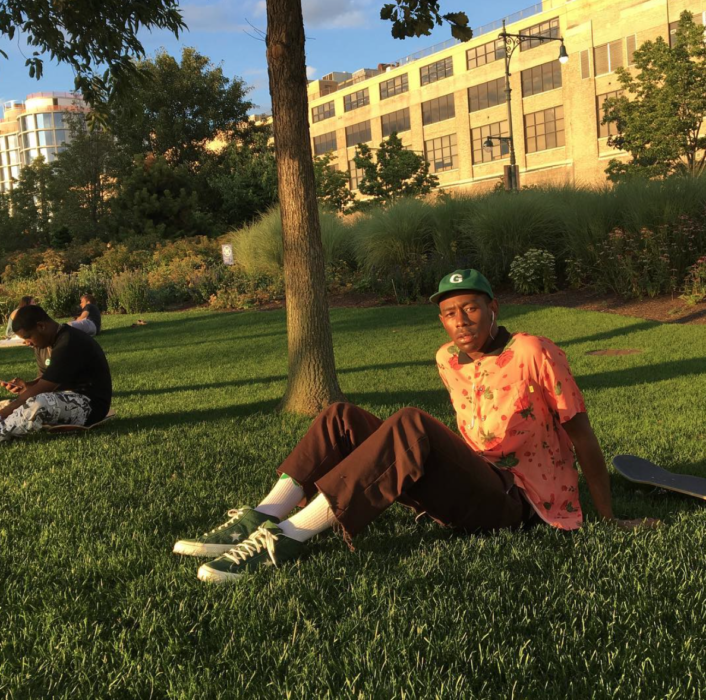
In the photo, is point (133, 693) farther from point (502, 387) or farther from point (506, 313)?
point (506, 313)

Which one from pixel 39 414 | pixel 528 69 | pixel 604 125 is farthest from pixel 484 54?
pixel 39 414

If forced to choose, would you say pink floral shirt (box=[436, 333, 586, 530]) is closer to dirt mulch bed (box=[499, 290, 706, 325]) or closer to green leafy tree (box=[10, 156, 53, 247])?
dirt mulch bed (box=[499, 290, 706, 325])

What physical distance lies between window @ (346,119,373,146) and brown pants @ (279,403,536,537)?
6926 centimetres

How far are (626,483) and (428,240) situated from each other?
46.0 feet

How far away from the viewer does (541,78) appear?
54.0 m

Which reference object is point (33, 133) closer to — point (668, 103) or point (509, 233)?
point (668, 103)

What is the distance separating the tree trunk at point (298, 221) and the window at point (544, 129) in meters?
50.6

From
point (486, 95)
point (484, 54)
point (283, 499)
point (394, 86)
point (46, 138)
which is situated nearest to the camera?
point (283, 499)

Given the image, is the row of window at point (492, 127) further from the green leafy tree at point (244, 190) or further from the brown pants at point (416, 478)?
the brown pants at point (416, 478)

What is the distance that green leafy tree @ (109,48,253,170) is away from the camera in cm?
4381

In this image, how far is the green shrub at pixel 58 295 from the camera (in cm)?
2058

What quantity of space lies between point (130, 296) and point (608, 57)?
4082 cm

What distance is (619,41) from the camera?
4806cm

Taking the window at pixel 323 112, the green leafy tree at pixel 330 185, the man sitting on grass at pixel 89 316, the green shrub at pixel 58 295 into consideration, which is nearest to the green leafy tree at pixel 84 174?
the green leafy tree at pixel 330 185
